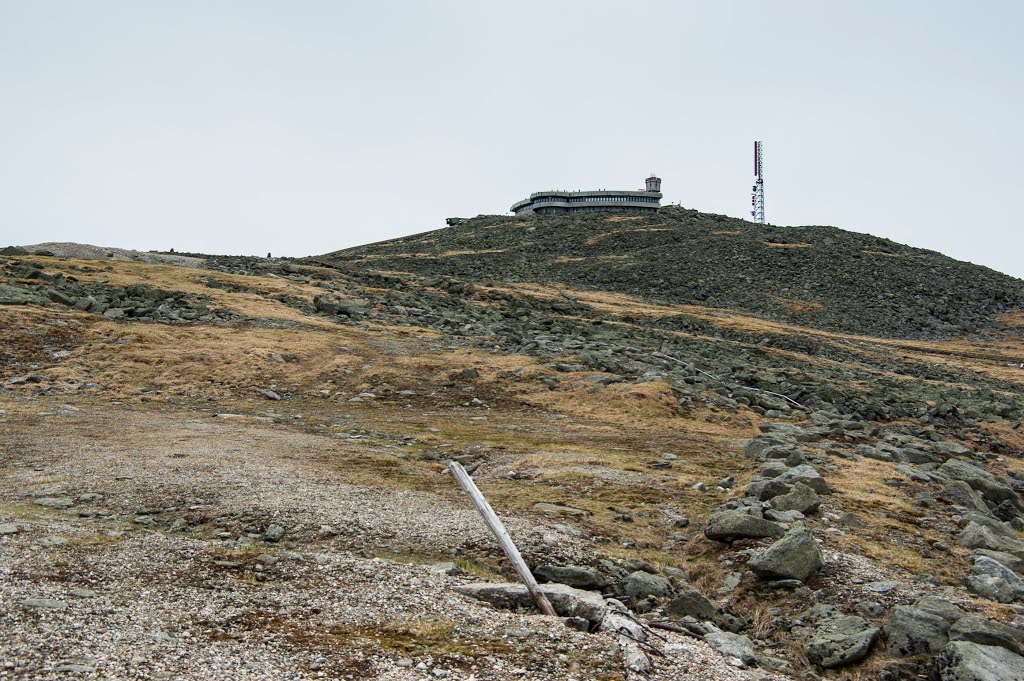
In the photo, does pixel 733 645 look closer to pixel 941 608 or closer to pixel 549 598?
pixel 549 598

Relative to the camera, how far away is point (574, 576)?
12.2 metres

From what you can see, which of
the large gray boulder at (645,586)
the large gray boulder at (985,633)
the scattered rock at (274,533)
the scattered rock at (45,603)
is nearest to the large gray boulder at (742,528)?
the large gray boulder at (645,586)

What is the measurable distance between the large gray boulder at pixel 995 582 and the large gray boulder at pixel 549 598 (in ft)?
21.3

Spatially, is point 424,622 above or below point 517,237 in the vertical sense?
below

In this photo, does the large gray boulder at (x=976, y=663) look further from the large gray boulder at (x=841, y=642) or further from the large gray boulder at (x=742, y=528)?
the large gray boulder at (x=742, y=528)

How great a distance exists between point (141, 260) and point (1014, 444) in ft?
177

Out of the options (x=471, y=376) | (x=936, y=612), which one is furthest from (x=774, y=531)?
(x=471, y=376)

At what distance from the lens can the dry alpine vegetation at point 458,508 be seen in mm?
9516

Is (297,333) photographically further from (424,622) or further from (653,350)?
(424,622)

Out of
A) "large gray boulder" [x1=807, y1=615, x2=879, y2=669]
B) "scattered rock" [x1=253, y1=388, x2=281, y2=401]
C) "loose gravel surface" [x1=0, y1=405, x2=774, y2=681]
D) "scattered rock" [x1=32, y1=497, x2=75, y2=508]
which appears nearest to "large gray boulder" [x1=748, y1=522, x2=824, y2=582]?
"large gray boulder" [x1=807, y1=615, x2=879, y2=669]

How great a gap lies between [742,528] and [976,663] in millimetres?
5132

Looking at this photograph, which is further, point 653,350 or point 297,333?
point 653,350

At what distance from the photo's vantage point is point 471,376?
3158 centimetres

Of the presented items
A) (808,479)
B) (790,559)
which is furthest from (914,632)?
(808,479)
